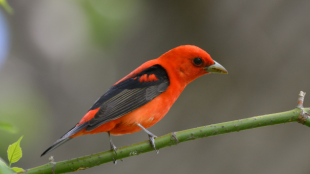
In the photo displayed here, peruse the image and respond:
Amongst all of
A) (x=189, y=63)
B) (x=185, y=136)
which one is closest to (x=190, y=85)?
(x=189, y=63)

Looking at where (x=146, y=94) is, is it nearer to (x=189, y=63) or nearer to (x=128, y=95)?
(x=128, y=95)

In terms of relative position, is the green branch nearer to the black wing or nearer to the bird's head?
the black wing

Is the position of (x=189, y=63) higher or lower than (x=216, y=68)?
higher

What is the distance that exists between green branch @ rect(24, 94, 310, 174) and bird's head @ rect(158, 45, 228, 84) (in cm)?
48

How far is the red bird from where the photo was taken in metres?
1.82

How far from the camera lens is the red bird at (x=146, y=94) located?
1820mm

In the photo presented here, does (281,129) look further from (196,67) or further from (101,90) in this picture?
(101,90)

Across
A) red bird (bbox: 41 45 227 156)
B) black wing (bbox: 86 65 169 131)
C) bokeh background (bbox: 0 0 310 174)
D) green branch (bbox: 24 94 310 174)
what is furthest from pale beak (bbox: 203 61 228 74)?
bokeh background (bbox: 0 0 310 174)

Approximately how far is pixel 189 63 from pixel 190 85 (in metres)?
1.86

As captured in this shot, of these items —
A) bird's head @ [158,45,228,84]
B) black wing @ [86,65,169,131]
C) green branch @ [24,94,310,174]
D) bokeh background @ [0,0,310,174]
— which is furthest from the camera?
bokeh background @ [0,0,310,174]

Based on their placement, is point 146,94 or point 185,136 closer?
point 185,136

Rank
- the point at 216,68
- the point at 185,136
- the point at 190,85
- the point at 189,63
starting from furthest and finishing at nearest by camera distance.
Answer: the point at 190,85
the point at 189,63
the point at 216,68
the point at 185,136

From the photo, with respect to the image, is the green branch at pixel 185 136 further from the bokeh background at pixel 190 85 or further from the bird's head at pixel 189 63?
the bokeh background at pixel 190 85

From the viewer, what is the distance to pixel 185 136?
1.56 meters
